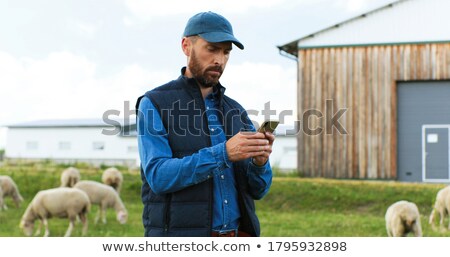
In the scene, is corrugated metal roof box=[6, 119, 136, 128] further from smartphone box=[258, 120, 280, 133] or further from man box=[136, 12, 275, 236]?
smartphone box=[258, 120, 280, 133]

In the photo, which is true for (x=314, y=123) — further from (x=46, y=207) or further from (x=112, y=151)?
(x=112, y=151)

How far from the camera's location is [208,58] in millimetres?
3133

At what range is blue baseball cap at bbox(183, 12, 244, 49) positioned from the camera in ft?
10.1

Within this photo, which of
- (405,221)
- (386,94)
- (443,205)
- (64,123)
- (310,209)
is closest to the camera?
(405,221)

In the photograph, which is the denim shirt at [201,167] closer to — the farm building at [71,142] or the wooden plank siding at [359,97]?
the wooden plank siding at [359,97]

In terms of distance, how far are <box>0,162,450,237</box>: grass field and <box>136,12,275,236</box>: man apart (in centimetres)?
789

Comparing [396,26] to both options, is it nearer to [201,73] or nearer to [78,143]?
[201,73]

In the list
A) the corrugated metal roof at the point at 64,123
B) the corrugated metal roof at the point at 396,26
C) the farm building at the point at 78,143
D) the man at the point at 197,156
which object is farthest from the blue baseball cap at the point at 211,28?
the corrugated metal roof at the point at 64,123

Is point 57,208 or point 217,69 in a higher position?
point 217,69

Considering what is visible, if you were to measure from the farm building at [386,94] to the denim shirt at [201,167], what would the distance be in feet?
53.4

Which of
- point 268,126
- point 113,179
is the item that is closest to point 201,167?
point 268,126

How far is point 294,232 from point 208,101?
8326 mm

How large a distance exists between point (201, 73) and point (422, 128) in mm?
16897

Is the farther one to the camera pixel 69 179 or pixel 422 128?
pixel 422 128
